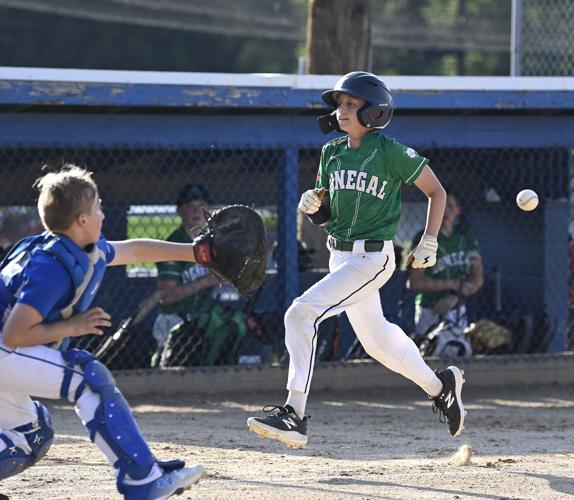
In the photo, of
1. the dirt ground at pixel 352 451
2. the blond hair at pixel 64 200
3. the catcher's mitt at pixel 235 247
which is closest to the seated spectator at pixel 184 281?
the dirt ground at pixel 352 451

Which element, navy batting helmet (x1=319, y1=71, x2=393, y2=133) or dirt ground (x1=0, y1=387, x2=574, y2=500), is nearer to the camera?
dirt ground (x1=0, y1=387, x2=574, y2=500)

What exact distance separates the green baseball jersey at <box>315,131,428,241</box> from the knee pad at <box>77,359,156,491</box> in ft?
6.78

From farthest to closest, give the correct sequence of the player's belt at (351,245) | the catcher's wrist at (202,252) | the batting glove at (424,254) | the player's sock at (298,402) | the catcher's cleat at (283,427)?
the player's belt at (351,245)
the batting glove at (424,254)
the player's sock at (298,402)
the catcher's cleat at (283,427)
the catcher's wrist at (202,252)

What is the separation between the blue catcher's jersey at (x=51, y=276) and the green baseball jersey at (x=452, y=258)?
17.5ft

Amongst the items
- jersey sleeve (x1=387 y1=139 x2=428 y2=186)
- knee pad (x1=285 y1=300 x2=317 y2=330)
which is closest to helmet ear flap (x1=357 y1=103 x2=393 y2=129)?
jersey sleeve (x1=387 y1=139 x2=428 y2=186)

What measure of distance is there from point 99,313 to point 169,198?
18.5 ft

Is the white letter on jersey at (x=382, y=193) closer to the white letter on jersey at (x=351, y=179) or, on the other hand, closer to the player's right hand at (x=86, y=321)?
the white letter on jersey at (x=351, y=179)

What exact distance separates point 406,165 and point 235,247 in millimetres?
1516

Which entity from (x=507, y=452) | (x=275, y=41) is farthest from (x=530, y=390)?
(x=275, y=41)

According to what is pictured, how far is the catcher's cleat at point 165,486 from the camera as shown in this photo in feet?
12.3

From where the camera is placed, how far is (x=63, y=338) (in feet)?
12.7

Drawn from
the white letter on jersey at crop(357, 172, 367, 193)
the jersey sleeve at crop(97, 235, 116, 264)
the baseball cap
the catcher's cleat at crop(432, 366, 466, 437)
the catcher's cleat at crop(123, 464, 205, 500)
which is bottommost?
the catcher's cleat at crop(123, 464, 205, 500)

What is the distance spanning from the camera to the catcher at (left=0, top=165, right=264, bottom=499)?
371 centimetres

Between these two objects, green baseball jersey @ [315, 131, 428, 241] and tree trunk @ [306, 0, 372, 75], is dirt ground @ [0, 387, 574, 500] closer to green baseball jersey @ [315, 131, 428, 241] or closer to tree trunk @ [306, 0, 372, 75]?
green baseball jersey @ [315, 131, 428, 241]
